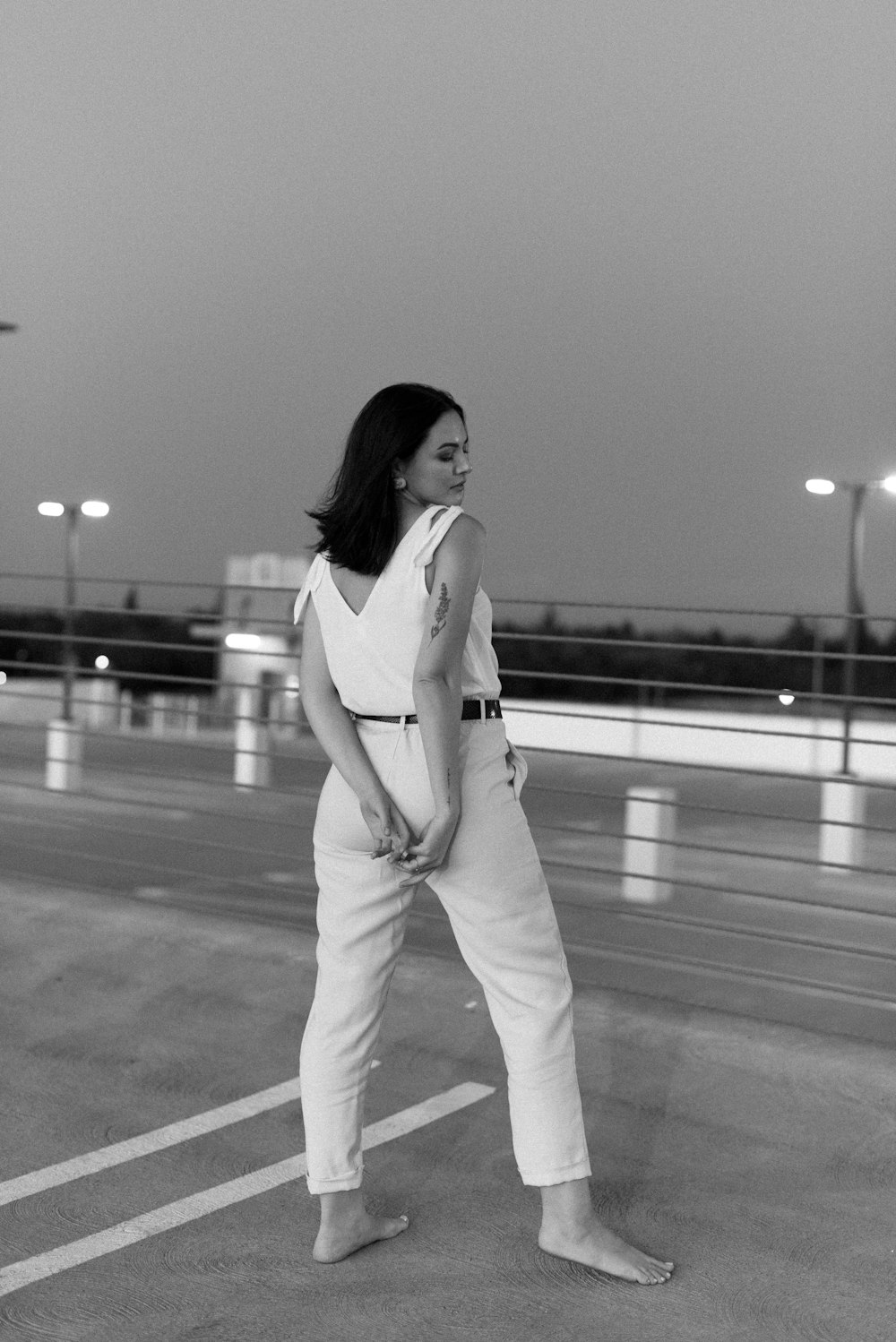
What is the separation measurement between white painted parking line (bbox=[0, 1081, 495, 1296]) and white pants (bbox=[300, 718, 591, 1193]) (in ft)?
1.24

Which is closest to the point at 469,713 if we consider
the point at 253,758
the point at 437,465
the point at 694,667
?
the point at 437,465

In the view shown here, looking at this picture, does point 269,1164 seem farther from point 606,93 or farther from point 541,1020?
point 606,93

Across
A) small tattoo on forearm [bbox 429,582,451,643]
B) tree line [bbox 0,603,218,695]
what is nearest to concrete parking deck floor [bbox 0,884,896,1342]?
small tattoo on forearm [bbox 429,582,451,643]

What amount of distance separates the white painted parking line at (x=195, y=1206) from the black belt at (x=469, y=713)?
108 centimetres

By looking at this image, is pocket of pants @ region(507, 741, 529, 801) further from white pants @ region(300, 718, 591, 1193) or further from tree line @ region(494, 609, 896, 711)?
tree line @ region(494, 609, 896, 711)

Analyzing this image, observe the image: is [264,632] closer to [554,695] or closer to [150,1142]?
[554,695]

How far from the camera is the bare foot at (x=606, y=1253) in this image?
8.66 ft

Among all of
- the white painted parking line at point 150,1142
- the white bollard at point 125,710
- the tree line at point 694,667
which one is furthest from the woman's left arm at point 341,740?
the tree line at point 694,667

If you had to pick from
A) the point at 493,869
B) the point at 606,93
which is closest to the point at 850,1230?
the point at 493,869

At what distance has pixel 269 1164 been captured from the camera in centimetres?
319

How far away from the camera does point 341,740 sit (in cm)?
261

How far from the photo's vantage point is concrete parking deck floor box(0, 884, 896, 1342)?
2.52m

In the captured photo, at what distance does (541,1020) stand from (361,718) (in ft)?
2.03

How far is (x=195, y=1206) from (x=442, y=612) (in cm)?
136
